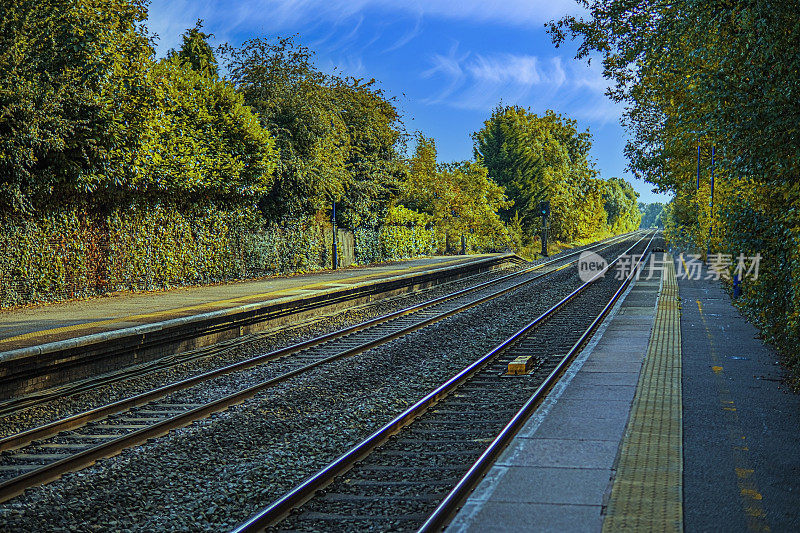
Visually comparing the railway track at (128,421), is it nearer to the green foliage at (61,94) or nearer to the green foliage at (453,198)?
the green foliage at (61,94)

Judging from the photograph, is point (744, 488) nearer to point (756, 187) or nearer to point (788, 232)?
point (788, 232)

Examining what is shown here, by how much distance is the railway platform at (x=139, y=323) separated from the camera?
407 inches

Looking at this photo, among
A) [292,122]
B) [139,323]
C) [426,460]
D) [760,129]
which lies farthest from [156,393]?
[292,122]

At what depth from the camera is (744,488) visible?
5367mm

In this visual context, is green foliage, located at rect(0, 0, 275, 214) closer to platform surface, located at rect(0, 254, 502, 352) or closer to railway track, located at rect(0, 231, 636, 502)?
platform surface, located at rect(0, 254, 502, 352)

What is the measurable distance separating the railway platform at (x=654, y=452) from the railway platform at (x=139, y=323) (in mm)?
7227

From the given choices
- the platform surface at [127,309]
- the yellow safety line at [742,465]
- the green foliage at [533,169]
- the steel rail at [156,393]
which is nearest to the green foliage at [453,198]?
the green foliage at [533,169]

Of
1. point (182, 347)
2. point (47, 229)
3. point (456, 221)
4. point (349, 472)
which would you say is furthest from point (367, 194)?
point (349, 472)

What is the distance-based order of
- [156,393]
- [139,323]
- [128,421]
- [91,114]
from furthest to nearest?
[91,114]
[139,323]
[156,393]
[128,421]

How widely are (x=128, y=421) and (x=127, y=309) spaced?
26.6ft

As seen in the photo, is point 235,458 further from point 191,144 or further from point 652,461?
point 191,144

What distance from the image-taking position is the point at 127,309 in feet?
51.0

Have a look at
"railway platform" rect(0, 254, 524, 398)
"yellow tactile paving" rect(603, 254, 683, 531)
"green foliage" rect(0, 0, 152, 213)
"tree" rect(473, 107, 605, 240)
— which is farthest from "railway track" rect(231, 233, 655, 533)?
"tree" rect(473, 107, 605, 240)

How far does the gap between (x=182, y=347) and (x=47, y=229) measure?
600cm
